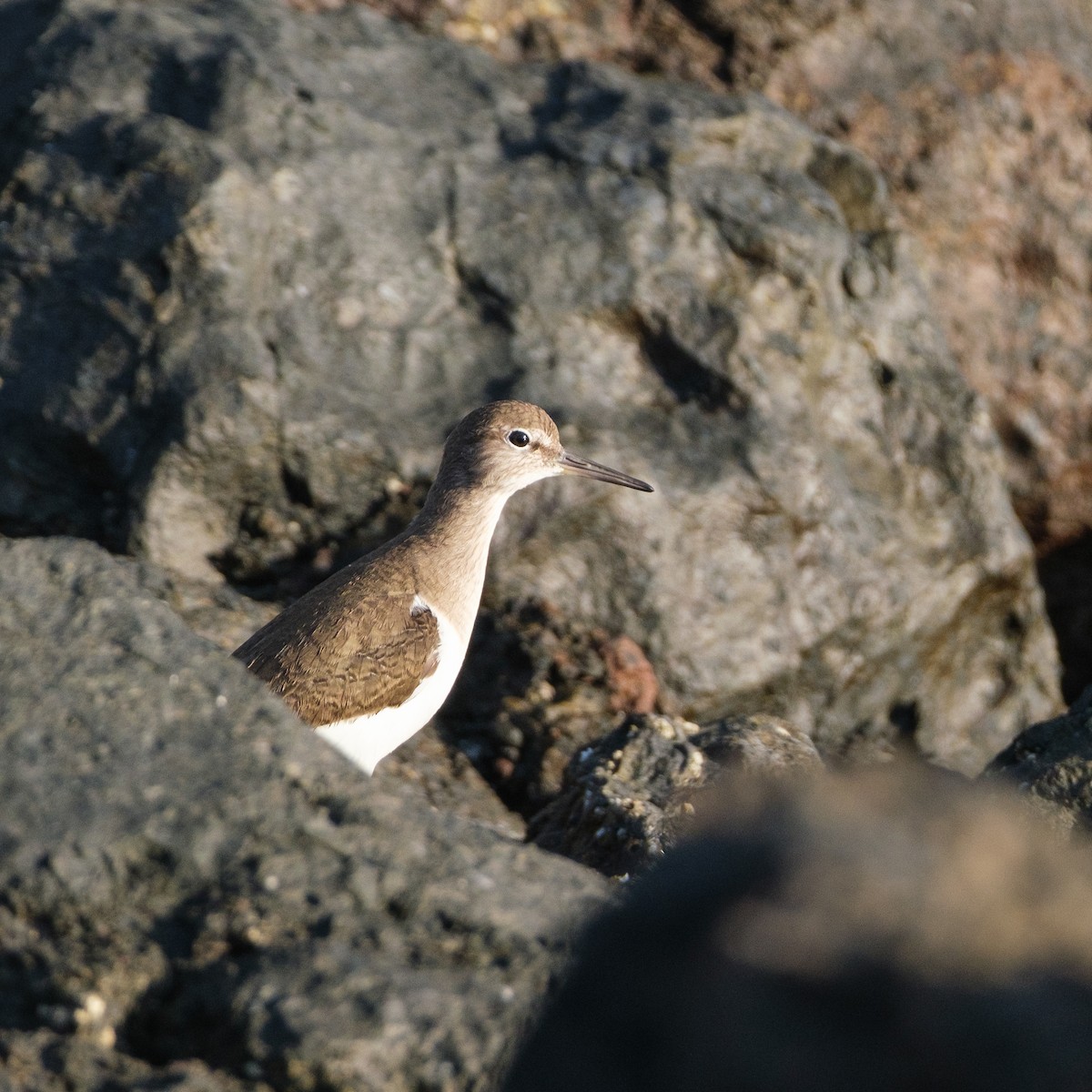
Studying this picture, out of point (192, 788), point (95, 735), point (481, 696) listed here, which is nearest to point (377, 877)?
point (192, 788)

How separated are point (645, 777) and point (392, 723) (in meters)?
1.10

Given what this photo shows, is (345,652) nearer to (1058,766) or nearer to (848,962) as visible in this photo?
(1058,766)

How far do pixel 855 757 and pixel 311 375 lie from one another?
3530mm

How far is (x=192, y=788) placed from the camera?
3211mm

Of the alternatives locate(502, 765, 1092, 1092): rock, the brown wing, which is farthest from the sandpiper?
locate(502, 765, 1092, 1092): rock

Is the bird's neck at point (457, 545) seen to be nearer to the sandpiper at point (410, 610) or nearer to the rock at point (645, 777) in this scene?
the sandpiper at point (410, 610)

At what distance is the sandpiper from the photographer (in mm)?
5820

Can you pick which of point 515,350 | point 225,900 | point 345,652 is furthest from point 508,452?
point 225,900

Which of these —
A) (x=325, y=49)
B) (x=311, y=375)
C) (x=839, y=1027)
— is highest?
(x=839, y=1027)

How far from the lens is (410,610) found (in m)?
6.22

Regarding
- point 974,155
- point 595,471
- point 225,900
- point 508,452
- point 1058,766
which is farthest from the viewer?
point 974,155

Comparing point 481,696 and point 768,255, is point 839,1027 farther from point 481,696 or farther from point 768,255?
point 768,255

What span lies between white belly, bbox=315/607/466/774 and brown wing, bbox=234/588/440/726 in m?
0.03

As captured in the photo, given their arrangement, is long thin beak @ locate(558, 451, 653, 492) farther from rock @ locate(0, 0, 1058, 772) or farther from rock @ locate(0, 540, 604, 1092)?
rock @ locate(0, 540, 604, 1092)
